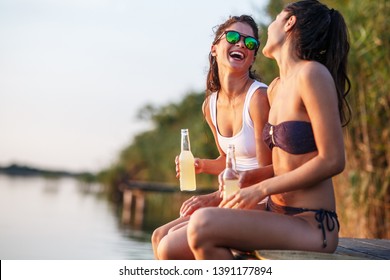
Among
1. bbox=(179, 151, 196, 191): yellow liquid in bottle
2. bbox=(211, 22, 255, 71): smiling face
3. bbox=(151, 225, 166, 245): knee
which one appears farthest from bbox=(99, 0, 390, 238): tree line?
bbox=(151, 225, 166, 245): knee

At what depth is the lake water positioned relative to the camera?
11.6m

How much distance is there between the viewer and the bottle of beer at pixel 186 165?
3.95 metres

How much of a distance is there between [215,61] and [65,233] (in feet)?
35.9

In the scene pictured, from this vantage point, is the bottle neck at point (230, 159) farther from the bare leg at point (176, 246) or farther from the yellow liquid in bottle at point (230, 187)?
the bare leg at point (176, 246)

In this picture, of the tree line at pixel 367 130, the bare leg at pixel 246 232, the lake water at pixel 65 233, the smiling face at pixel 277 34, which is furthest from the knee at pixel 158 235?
the lake water at pixel 65 233

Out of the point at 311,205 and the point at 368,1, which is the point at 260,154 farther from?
the point at 368,1

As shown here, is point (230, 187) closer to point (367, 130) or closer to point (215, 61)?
point (215, 61)

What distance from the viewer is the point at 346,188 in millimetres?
7562

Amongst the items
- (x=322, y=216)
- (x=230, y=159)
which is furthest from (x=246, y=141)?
(x=322, y=216)
